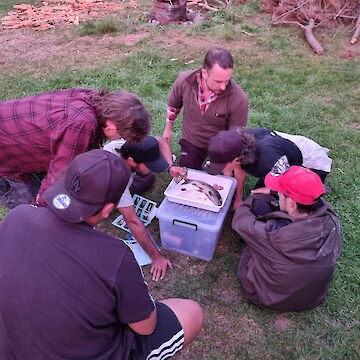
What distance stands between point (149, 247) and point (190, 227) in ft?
1.11

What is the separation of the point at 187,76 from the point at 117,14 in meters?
5.69

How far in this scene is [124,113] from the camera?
2.27 meters

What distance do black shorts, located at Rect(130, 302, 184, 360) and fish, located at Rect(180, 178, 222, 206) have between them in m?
1.09

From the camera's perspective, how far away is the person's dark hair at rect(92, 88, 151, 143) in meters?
2.28

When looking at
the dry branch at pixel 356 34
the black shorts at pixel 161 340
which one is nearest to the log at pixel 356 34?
the dry branch at pixel 356 34

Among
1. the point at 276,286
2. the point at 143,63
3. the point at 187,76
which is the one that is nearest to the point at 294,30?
the point at 143,63

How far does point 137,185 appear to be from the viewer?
3607 millimetres

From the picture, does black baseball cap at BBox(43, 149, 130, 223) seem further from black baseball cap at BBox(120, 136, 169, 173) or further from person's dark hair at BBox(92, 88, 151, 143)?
black baseball cap at BBox(120, 136, 169, 173)

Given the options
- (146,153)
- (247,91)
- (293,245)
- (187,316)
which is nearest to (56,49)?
(247,91)

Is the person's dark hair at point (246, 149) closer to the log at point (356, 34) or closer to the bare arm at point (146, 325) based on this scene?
the bare arm at point (146, 325)

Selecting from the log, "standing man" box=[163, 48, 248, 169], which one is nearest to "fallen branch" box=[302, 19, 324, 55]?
the log

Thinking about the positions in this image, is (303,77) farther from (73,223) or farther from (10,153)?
(73,223)

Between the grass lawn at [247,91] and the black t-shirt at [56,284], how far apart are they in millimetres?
1223

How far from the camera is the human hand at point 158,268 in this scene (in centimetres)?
296
